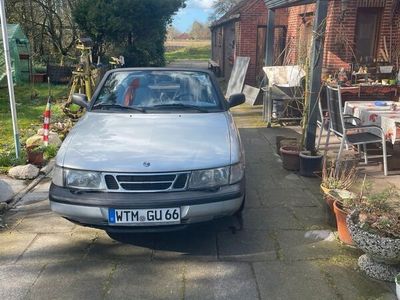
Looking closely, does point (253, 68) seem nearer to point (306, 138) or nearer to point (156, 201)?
point (306, 138)

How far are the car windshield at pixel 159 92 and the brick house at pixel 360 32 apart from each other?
5.17 meters

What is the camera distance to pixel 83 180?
3176mm

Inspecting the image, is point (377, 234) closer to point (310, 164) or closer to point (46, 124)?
point (310, 164)

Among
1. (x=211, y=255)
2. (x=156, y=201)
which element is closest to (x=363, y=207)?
(x=211, y=255)

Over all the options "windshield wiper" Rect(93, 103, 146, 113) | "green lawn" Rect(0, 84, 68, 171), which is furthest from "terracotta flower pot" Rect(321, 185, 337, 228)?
"green lawn" Rect(0, 84, 68, 171)

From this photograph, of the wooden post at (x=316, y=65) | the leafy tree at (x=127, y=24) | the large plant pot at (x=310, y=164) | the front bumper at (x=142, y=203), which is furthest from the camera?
the leafy tree at (x=127, y=24)

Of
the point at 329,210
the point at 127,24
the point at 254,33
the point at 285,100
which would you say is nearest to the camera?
the point at 329,210

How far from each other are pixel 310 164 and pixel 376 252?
250 cm

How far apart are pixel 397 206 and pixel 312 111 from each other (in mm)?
2534

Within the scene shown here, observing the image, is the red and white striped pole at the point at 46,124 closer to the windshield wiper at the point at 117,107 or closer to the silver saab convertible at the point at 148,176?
the windshield wiper at the point at 117,107

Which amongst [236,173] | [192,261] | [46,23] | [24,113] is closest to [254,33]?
[24,113]

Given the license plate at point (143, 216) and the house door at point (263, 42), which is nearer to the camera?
the license plate at point (143, 216)

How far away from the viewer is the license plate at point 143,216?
3066mm

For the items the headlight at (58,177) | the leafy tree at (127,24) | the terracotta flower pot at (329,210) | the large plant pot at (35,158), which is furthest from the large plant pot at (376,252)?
the leafy tree at (127,24)
